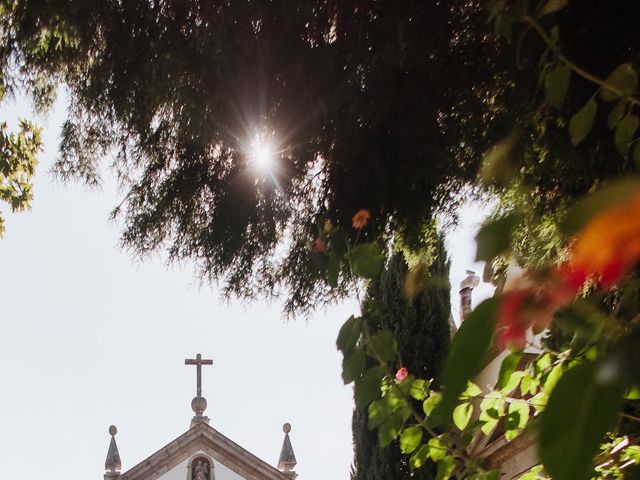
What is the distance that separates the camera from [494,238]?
524 millimetres

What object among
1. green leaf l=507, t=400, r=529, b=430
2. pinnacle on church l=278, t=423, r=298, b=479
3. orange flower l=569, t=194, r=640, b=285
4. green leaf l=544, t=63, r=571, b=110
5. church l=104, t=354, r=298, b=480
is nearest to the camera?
orange flower l=569, t=194, r=640, b=285

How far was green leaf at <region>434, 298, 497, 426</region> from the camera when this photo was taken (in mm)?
458

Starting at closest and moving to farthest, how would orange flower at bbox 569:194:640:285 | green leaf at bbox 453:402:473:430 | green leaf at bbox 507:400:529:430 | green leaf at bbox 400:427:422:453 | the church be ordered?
orange flower at bbox 569:194:640:285
green leaf at bbox 453:402:473:430
green leaf at bbox 400:427:422:453
green leaf at bbox 507:400:529:430
the church

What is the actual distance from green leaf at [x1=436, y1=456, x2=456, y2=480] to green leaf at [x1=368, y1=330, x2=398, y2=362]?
2.36 feet

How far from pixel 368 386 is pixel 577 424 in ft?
3.66

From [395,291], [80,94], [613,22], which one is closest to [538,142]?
[613,22]

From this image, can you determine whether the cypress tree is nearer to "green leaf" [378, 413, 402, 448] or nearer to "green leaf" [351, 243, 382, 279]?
"green leaf" [378, 413, 402, 448]

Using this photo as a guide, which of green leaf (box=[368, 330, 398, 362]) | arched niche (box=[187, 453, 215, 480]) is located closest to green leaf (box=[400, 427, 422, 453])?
green leaf (box=[368, 330, 398, 362])

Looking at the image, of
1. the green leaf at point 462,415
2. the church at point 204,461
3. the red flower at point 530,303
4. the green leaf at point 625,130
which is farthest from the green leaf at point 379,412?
the church at point 204,461

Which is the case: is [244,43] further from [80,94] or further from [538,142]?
[538,142]

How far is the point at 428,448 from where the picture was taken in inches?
84.7

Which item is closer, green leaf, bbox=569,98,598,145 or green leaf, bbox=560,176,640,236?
Result: green leaf, bbox=560,176,640,236

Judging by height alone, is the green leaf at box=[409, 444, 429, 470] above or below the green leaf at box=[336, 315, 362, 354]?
above

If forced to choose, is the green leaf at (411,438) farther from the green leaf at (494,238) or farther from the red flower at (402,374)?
the green leaf at (494,238)
